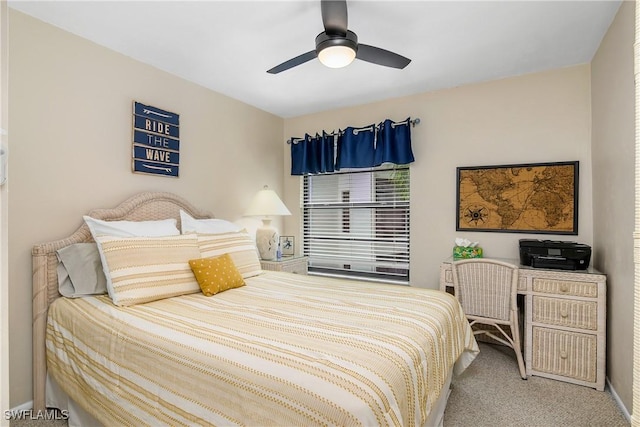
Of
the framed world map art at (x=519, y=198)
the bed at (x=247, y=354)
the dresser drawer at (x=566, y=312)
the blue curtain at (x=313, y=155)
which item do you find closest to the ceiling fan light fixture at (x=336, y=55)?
the bed at (x=247, y=354)

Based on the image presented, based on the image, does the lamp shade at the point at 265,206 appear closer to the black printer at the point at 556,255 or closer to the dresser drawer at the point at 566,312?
the black printer at the point at 556,255

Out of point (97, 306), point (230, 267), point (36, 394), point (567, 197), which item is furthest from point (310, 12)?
point (36, 394)

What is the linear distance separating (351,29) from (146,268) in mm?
2063

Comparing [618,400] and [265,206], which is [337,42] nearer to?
[265,206]

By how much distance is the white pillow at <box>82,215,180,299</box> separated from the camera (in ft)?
7.19

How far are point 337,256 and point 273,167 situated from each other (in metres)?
1.36

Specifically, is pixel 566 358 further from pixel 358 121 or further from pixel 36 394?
pixel 36 394

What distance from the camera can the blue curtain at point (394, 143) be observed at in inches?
137

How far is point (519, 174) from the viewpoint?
305 cm

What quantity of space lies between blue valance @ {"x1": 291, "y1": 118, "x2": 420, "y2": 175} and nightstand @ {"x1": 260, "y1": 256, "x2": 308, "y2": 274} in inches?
43.6

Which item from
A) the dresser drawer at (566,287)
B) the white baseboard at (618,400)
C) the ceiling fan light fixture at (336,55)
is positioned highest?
the ceiling fan light fixture at (336,55)

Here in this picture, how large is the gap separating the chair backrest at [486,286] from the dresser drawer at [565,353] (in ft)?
0.98

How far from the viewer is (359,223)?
398 centimetres

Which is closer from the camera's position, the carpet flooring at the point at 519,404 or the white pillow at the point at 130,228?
the carpet flooring at the point at 519,404
